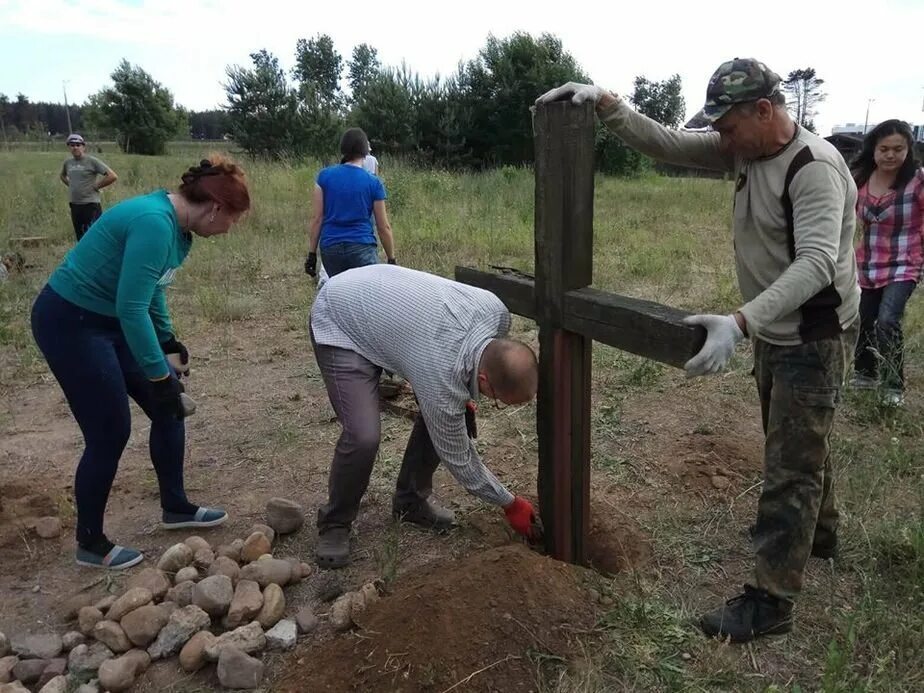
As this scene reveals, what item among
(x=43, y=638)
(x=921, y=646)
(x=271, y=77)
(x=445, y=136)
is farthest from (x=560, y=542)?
(x=271, y=77)

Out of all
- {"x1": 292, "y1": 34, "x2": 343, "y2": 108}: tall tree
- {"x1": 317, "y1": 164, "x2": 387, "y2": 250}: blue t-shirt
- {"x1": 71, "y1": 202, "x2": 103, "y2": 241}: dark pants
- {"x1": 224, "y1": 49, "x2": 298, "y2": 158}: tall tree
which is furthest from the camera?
{"x1": 292, "y1": 34, "x2": 343, "y2": 108}: tall tree

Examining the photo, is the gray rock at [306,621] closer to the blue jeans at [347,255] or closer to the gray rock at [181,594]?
the gray rock at [181,594]

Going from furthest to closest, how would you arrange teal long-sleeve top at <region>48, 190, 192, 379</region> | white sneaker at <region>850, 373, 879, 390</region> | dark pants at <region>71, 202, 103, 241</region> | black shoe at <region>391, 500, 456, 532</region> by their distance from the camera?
dark pants at <region>71, 202, 103, 241</region>, white sneaker at <region>850, 373, 879, 390</region>, black shoe at <region>391, 500, 456, 532</region>, teal long-sleeve top at <region>48, 190, 192, 379</region>

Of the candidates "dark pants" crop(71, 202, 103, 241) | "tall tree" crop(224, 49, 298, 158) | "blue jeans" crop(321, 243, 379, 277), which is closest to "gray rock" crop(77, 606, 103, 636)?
"blue jeans" crop(321, 243, 379, 277)

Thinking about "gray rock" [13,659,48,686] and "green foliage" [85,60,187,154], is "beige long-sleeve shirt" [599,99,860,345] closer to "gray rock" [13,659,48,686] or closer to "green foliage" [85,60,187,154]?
"gray rock" [13,659,48,686]

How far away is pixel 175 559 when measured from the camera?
2963mm

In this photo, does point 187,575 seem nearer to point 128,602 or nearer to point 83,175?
point 128,602

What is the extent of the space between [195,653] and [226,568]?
0.43 metres

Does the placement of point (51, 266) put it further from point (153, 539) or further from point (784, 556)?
point (784, 556)

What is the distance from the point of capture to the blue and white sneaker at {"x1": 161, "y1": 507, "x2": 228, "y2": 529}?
11.3 ft

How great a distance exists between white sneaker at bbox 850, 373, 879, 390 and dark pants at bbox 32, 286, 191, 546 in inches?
167

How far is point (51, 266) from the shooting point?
9195 mm

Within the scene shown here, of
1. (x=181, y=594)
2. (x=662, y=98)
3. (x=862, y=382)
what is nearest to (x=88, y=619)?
(x=181, y=594)

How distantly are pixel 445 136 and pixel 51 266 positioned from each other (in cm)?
1654
